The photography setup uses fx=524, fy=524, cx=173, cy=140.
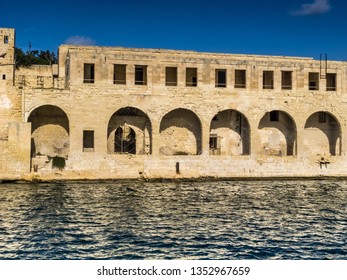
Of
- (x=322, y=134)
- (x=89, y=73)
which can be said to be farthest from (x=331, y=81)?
(x=89, y=73)

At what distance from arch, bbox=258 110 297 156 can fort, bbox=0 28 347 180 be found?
0.23 ft

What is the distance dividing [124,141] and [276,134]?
10.7m

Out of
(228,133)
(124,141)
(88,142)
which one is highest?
(228,133)

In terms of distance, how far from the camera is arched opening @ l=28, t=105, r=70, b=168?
1324 inches

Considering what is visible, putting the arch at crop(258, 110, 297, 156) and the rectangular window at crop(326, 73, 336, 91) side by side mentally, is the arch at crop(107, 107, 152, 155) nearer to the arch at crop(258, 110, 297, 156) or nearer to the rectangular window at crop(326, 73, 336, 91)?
the arch at crop(258, 110, 297, 156)

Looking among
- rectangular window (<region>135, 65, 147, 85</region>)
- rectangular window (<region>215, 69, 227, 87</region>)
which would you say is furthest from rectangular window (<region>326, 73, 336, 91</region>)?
rectangular window (<region>135, 65, 147, 85</region>)

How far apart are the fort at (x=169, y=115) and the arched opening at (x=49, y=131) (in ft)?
0.21

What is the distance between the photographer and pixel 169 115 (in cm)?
3519

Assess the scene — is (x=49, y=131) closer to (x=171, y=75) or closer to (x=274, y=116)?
(x=171, y=75)

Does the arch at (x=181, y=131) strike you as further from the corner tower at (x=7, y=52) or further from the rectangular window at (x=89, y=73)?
the corner tower at (x=7, y=52)

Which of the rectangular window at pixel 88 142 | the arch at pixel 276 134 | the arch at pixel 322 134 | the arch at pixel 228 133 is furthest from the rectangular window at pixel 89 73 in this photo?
the arch at pixel 322 134

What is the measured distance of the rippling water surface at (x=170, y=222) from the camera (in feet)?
46.1

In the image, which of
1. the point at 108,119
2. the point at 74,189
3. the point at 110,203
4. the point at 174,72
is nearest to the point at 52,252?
the point at 110,203

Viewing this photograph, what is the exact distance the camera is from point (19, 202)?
22.3 metres
